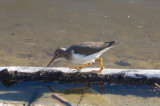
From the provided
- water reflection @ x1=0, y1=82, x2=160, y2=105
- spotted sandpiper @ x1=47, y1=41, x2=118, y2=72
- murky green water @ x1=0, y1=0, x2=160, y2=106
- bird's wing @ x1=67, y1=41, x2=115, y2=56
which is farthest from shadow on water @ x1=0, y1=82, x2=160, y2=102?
murky green water @ x1=0, y1=0, x2=160, y2=106

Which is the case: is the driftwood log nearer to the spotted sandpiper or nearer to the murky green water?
the spotted sandpiper

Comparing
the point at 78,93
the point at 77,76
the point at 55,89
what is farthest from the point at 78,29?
the point at 78,93

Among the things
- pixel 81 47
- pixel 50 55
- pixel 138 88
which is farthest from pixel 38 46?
pixel 138 88

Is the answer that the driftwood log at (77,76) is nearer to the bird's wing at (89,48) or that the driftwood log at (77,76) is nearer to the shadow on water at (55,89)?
the shadow on water at (55,89)

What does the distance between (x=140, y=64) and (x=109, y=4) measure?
406cm

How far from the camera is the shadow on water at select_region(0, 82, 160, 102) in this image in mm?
5930

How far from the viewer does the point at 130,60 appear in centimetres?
834

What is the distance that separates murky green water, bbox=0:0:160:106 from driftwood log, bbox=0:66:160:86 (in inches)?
66.8

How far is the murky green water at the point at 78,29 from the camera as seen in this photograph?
27.8ft

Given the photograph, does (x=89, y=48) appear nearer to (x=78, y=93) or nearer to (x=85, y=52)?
(x=85, y=52)

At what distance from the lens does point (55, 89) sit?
6.19m

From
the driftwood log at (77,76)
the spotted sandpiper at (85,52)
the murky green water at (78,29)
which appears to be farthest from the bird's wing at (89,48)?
the murky green water at (78,29)

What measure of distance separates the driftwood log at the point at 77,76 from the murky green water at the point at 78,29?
1696mm

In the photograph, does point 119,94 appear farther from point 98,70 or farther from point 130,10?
point 130,10
